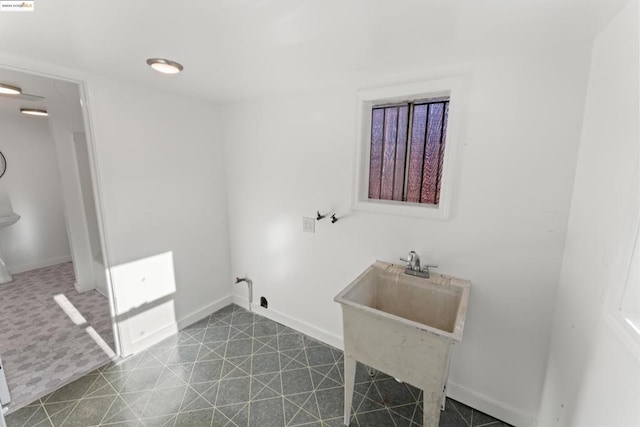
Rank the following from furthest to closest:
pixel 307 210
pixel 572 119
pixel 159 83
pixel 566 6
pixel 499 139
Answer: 1. pixel 307 210
2. pixel 159 83
3. pixel 499 139
4. pixel 572 119
5. pixel 566 6

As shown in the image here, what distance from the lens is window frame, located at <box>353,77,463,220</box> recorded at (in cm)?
152

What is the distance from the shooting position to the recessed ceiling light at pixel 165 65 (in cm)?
151

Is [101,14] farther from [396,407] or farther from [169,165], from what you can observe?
[396,407]

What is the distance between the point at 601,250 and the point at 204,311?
9.47 feet

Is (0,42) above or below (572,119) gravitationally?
above

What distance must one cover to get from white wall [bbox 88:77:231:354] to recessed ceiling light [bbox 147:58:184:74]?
0.59 metres

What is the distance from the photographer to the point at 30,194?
3.67 metres

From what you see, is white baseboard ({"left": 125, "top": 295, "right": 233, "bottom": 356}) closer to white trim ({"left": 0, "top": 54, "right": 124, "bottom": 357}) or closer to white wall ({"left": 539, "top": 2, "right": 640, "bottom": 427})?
white trim ({"left": 0, "top": 54, "right": 124, "bottom": 357})

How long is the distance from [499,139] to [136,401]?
268 cm

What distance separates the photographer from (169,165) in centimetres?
224

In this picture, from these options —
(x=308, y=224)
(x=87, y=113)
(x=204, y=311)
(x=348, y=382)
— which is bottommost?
(x=204, y=311)

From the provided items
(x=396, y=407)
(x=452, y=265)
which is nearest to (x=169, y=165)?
(x=452, y=265)

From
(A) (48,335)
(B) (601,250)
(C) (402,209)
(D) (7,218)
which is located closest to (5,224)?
(D) (7,218)

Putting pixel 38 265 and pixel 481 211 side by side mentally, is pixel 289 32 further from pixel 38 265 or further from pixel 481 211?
pixel 38 265
